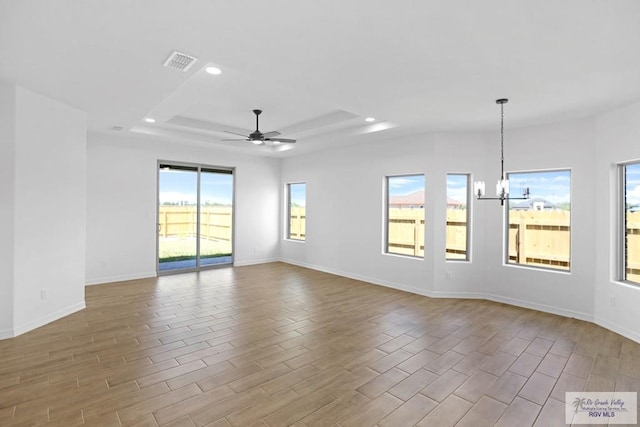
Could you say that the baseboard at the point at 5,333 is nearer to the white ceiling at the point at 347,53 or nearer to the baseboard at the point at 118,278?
the baseboard at the point at 118,278

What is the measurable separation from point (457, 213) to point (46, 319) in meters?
6.02

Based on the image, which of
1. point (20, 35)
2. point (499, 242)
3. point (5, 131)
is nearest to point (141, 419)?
point (20, 35)

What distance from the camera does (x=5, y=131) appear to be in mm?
3547

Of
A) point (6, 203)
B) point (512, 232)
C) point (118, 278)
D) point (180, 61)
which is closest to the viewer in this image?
point (180, 61)

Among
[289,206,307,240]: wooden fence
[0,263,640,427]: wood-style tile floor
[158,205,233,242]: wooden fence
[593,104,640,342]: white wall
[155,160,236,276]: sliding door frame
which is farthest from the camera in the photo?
[289,206,307,240]: wooden fence

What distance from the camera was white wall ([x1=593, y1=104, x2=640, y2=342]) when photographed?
3.79m

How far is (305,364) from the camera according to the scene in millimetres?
3080

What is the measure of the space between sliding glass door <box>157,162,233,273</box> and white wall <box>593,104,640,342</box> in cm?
682

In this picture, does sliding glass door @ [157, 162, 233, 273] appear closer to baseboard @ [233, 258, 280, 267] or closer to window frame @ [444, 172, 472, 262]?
baseboard @ [233, 258, 280, 267]

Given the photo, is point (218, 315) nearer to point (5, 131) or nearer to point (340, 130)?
point (5, 131)

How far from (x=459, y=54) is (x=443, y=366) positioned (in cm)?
277

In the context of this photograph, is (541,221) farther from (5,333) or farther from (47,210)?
(5,333)

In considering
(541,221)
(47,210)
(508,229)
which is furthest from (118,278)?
(541,221)

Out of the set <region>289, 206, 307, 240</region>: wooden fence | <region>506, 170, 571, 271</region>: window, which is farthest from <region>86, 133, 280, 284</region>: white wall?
<region>506, 170, 571, 271</region>: window
